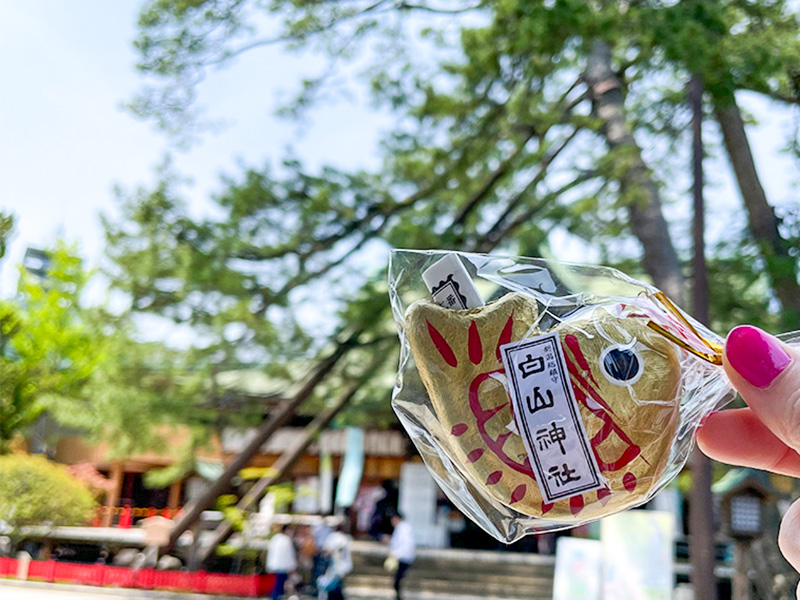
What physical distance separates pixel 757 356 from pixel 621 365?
4.0 inches

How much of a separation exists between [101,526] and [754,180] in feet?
21.8

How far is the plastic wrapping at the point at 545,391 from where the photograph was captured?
1.78 ft

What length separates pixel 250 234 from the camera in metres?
4.68

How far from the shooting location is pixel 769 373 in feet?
1.71

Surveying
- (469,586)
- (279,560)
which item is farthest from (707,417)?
(469,586)

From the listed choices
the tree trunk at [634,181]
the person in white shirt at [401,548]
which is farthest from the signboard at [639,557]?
the person in white shirt at [401,548]

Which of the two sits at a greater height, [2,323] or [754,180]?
[754,180]

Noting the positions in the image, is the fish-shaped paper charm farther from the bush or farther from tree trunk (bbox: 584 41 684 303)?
the bush

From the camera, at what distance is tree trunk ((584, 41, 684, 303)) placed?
4207mm

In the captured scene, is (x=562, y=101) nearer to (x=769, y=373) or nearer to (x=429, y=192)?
(x=429, y=192)

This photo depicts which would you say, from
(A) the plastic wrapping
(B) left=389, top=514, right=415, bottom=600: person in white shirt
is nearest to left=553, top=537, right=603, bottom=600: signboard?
(B) left=389, top=514, right=415, bottom=600: person in white shirt

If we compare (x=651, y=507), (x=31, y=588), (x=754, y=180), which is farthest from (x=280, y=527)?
(x=754, y=180)

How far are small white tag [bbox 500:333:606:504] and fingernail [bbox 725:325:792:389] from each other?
0.13 meters

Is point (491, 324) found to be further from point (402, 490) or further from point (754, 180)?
point (402, 490)
